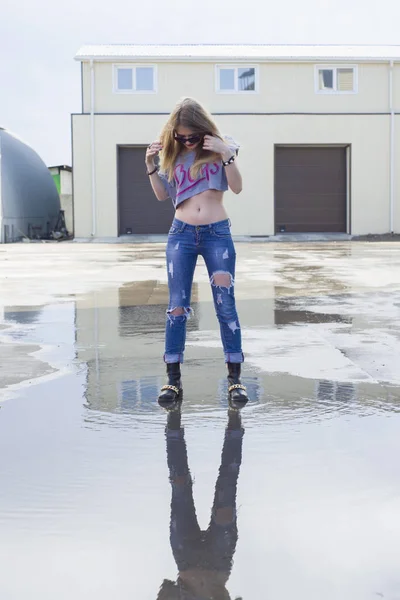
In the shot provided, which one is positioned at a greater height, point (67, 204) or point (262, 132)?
point (262, 132)

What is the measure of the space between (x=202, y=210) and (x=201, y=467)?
166 centimetres

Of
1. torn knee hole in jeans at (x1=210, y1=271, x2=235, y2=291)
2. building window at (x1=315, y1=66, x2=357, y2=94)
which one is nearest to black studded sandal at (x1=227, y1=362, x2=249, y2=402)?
torn knee hole in jeans at (x1=210, y1=271, x2=235, y2=291)

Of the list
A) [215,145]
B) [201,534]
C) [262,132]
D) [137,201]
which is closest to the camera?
[201,534]

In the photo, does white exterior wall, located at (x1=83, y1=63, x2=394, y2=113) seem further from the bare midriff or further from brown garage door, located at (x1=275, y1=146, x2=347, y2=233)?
the bare midriff

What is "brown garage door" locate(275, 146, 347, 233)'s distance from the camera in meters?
32.7

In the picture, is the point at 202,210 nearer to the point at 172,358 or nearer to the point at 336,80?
the point at 172,358

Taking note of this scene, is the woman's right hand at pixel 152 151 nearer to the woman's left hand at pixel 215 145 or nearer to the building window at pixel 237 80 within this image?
the woman's left hand at pixel 215 145

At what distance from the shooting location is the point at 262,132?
31.9m

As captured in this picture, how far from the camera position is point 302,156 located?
1288 inches

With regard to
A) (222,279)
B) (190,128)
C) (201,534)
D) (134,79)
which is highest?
(134,79)

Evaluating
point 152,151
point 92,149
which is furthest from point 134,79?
point 152,151

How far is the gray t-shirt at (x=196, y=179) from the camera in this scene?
15.9 ft

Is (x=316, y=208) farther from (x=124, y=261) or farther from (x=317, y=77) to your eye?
(x=124, y=261)

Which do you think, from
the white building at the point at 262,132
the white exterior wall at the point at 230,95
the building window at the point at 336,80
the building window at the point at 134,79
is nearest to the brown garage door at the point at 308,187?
the white building at the point at 262,132
